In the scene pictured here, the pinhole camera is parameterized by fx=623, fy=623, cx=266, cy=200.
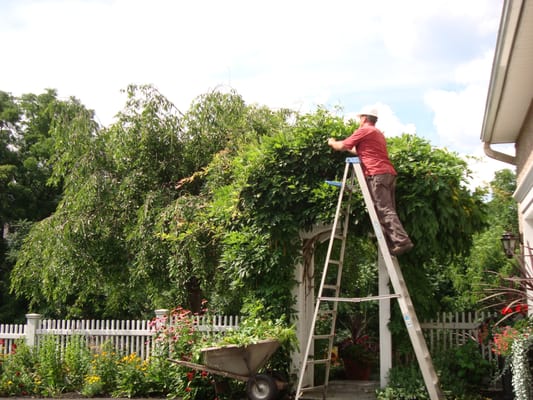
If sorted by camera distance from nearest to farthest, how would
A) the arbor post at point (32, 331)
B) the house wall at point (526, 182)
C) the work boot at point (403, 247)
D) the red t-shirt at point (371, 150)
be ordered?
the work boot at point (403, 247), the red t-shirt at point (371, 150), the house wall at point (526, 182), the arbor post at point (32, 331)

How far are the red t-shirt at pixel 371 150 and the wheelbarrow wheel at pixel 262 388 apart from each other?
283 centimetres

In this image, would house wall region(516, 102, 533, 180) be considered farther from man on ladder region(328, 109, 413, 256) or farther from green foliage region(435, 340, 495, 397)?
green foliage region(435, 340, 495, 397)

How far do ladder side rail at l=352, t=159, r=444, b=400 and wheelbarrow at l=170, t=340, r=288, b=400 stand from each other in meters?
1.88

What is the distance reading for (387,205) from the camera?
712cm

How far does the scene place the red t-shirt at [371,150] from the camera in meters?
7.20

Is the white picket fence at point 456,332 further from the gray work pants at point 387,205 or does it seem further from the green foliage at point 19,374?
the green foliage at point 19,374

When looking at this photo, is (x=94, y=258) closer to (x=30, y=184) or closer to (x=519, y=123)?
(x=519, y=123)

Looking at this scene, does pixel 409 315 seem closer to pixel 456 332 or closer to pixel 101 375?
pixel 456 332

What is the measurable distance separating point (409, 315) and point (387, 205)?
129 cm

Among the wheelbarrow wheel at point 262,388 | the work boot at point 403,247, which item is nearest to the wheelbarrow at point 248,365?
the wheelbarrow wheel at point 262,388

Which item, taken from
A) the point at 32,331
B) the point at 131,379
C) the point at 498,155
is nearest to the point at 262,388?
the point at 131,379

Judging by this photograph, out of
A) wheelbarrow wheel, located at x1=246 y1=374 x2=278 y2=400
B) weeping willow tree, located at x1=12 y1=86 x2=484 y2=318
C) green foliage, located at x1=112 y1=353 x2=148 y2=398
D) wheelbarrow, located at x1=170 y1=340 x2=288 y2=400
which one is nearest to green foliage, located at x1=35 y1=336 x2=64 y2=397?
green foliage, located at x1=112 y1=353 x2=148 y2=398

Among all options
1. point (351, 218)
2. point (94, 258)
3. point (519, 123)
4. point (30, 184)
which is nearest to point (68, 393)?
point (94, 258)

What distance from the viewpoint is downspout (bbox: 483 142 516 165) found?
10.2 m
